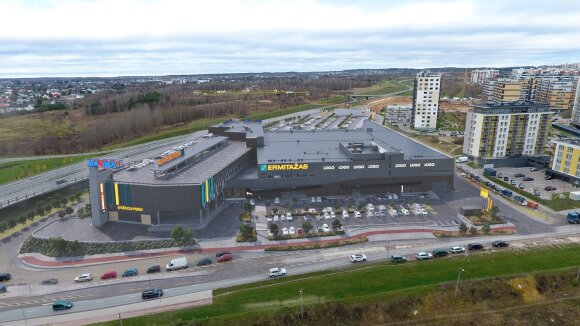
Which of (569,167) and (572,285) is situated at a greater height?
(569,167)

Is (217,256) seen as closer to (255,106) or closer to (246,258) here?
(246,258)

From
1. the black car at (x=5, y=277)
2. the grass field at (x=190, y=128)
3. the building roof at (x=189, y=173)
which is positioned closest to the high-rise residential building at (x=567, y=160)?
the building roof at (x=189, y=173)

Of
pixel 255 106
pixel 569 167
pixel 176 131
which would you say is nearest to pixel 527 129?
pixel 569 167

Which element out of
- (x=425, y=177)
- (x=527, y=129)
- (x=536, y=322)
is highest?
(x=527, y=129)

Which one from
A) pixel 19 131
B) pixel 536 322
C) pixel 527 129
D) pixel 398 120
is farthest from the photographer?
pixel 398 120

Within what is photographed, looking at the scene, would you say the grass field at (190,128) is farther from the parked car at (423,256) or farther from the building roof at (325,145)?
the parked car at (423,256)

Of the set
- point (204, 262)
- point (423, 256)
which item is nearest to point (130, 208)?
point (204, 262)

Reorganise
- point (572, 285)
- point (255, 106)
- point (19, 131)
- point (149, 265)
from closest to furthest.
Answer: point (572, 285), point (149, 265), point (19, 131), point (255, 106)

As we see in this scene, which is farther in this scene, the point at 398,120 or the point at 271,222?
the point at 398,120
